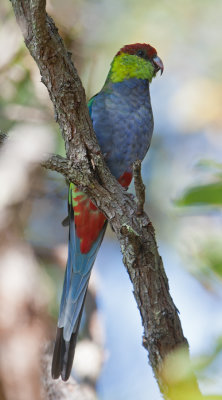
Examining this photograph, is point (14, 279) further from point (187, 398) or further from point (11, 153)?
point (187, 398)

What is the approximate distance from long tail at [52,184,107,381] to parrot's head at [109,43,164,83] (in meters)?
0.89

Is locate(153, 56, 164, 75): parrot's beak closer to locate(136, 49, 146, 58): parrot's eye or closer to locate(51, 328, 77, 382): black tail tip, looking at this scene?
locate(136, 49, 146, 58): parrot's eye

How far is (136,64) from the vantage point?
10.8ft

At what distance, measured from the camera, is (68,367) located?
99.4 inches

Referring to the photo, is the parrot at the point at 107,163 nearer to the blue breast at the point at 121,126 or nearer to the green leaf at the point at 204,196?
the blue breast at the point at 121,126

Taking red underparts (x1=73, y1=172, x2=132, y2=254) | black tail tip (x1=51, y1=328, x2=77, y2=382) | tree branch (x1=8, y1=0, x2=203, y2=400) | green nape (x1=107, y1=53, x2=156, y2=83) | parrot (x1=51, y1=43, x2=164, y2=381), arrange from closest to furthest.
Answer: tree branch (x1=8, y1=0, x2=203, y2=400), black tail tip (x1=51, y1=328, x2=77, y2=382), parrot (x1=51, y1=43, x2=164, y2=381), red underparts (x1=73, y1=172, x2=132, y2=254), green nape (x1=107, y1=53, x2=156, y2=83)

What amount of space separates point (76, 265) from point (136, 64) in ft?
4.49

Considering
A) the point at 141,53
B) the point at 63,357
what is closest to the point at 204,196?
the point at 63,357

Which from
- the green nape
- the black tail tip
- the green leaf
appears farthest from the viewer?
the green nape

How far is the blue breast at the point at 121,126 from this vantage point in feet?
9.32

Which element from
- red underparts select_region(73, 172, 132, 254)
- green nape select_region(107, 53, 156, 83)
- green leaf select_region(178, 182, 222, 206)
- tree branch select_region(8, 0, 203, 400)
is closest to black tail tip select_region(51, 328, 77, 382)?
red underparts select_region(73, 172, 132, 254)

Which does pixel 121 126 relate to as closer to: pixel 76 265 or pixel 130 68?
pixel 130 68

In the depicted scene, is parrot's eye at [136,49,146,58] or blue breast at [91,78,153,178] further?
parrot's eye at [136,49,146,58]

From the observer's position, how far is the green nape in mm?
3240
